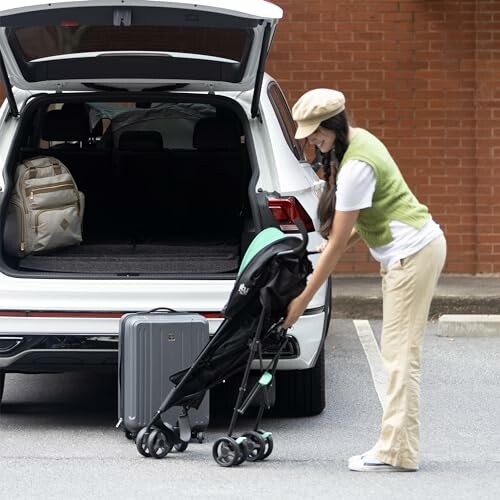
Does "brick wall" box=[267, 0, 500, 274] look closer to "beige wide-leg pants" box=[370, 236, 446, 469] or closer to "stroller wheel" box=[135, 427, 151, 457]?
"stroller wheel" box=[135, 427, 151, 457]

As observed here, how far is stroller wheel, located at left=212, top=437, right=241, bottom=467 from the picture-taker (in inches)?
253

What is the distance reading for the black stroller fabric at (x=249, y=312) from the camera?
6352mm

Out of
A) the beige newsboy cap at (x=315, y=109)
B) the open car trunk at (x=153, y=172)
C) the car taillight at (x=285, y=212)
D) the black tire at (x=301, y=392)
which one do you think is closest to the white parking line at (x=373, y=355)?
the black tire at (x=301, y=392)

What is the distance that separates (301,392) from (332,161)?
5.42 feet

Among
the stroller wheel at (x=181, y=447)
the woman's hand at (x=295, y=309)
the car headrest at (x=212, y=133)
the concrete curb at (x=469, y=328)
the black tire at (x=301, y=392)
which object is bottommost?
the concrete curb at (x=469, y=328)

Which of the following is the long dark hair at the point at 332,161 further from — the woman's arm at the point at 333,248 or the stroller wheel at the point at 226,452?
the stroller wheel at the point at 226,452

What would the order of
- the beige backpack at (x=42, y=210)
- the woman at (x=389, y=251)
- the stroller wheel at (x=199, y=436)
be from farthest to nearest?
the beige backpack at (x=42, y=210)
the stroller wheel at (x=199, y=436)
the woman at (x=389, y=251)

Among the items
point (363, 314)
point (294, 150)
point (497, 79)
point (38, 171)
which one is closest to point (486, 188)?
point (497, 79)

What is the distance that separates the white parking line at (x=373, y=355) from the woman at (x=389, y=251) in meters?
1.68

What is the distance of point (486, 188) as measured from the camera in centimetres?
1260

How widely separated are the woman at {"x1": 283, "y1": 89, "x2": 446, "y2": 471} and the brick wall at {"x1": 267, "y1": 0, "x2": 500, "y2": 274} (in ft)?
20.6

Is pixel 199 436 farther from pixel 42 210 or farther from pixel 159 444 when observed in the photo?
pixel 42 210

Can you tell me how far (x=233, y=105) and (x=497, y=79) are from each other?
5.35 m

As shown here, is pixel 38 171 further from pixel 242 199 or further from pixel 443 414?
pixel 443 414
